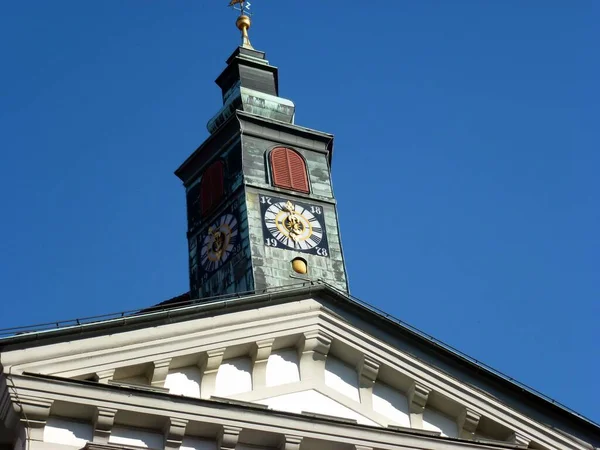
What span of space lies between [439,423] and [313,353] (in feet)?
9.99

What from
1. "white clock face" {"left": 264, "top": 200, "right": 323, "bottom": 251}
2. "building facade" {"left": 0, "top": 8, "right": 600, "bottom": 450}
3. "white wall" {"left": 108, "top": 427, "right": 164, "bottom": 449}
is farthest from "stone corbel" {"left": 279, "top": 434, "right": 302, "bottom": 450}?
"white clock face" {"left": 264, "top": 200, "right": 323, "bottom": 251}

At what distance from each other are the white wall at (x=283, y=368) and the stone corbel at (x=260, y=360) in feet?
0.47

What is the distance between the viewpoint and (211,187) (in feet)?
131

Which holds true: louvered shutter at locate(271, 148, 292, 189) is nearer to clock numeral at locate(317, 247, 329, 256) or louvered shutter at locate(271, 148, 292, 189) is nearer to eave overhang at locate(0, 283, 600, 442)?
clock numeral at locate(317, 247, 329, 256)

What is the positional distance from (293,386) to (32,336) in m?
5.49

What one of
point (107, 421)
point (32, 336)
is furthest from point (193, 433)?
point (32, 336)

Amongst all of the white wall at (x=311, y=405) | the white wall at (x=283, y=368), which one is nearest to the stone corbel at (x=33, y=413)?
the white wall at (x=311, y=405)

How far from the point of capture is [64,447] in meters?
21.2

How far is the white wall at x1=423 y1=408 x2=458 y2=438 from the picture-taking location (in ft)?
82.1

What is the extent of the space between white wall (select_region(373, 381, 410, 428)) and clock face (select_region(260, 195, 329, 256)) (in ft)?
37.7

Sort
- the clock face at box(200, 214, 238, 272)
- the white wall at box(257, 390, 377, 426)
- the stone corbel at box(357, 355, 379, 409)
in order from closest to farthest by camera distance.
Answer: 1. the white wall at box(257, 390, 377, 426)
2. the stone corbel at box(357, 355, 379, 409)
3. the clock face at box(200, 214, 238, 272)

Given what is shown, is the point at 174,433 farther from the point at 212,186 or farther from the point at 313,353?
the point at 212,186

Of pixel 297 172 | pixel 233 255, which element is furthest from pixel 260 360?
pixel 297 172

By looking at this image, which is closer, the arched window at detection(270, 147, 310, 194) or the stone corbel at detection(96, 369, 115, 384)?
the stone corbel at detection(96, 369, 115, 384)
